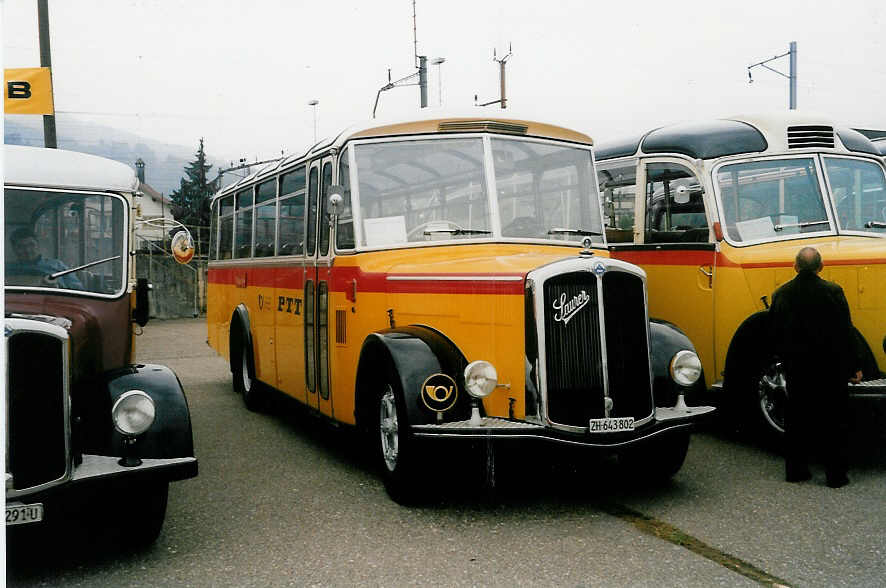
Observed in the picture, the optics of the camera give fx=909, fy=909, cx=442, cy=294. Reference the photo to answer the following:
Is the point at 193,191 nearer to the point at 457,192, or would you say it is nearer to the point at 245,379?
the point at 245,379

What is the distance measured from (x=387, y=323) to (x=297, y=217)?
2.20m

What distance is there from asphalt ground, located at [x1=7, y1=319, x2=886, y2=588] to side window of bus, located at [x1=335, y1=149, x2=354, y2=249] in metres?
1.79

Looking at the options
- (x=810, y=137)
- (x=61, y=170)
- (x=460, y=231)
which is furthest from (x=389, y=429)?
(x=810, y=137)

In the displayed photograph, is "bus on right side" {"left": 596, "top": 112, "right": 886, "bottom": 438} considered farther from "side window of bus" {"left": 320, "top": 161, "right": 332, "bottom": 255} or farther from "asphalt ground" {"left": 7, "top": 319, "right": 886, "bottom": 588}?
"side window of bus" {"left": 320, "top": 161, "right": 332, "bottom": 255}

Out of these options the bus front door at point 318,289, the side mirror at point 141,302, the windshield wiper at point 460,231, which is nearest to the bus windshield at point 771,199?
the windshield wiper at point 460,231

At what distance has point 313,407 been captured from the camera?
7707 millimetres

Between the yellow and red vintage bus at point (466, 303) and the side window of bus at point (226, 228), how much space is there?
270 centimetres

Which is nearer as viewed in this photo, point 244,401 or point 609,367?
point 609,367

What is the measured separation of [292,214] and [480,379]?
11.9 ft

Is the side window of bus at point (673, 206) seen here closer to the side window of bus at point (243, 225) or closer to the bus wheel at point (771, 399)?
the bus wheel at point (771, 399)

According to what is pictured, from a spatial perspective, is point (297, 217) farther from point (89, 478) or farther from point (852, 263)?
point (852, 263)

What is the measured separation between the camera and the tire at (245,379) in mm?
10008

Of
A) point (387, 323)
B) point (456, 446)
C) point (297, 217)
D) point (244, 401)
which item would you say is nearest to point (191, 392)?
point (244, 401)

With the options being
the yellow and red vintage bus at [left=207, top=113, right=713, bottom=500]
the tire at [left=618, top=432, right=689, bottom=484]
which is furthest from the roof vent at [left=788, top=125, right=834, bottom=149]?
the tire at [left=618, top=432, right=689, bottom=484]
